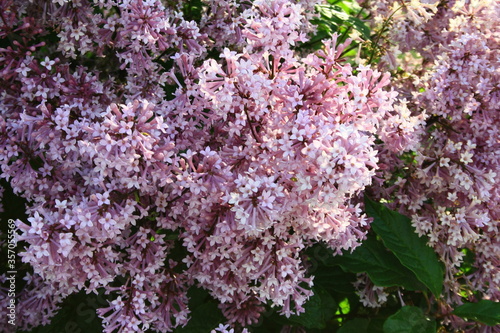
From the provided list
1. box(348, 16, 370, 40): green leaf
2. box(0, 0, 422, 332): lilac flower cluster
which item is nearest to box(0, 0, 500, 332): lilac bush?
box(0, 0, 422, 332): lilac flower cluster

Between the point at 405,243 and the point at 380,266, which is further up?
the point at 405,243

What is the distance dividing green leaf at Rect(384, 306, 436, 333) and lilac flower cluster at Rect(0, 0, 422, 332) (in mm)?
285

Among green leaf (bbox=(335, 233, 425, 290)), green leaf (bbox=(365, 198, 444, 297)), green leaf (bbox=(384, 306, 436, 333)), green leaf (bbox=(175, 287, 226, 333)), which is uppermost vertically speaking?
green leaf (bbox=(365, 198, 444, 297))

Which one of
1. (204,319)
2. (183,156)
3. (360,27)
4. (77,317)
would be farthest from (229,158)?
(360,27)

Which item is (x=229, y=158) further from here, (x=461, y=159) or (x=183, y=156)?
(x=461, y=159)

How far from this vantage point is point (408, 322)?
157cm

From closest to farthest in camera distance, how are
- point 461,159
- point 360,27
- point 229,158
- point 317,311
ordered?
1. point 229,158
2. point 461,159
3. point 317,311
4. point 360,27

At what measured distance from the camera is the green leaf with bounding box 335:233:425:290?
164cm

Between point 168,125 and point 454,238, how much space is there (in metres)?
0.87

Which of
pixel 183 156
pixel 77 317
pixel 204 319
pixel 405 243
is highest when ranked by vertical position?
pixel 183 156

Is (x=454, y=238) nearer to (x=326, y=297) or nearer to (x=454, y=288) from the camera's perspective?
(x=454, y=288)

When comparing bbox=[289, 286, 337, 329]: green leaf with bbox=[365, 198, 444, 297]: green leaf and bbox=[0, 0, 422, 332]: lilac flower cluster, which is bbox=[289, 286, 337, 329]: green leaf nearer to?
bbox=[0, 0, 422, 332]: lilac flower cluster

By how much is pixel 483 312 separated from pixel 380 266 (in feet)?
1.04

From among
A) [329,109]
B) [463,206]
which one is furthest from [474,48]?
[329,109]
